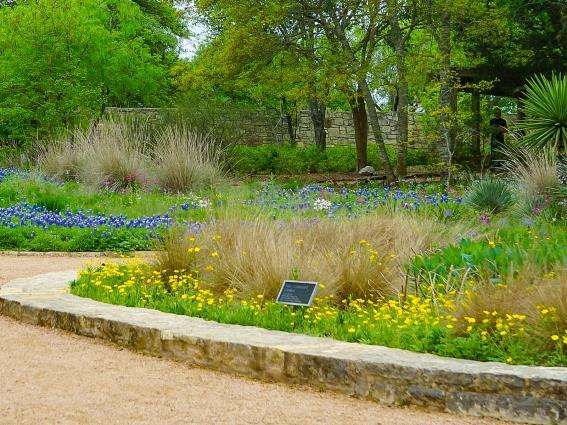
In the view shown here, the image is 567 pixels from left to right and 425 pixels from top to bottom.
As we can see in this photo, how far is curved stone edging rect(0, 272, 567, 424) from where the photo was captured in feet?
12.5

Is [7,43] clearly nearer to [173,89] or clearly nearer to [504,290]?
[173,89]

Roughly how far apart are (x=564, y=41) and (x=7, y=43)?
46.7 ft

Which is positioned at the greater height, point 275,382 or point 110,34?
point 110,34

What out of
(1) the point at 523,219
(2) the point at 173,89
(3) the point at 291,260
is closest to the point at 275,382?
(3) the point at 291,260

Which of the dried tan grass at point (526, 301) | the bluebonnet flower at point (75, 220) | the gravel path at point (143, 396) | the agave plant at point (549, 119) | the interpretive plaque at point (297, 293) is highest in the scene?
the agave plant at point (549, 119)

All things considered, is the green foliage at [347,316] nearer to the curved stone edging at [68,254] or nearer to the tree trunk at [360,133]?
the curved stone edging at [68,254]

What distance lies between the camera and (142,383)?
174 inches

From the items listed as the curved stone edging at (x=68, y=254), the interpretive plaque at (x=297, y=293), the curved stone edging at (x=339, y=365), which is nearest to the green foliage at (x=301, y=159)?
the curved stone edging at (x=68, y=254)

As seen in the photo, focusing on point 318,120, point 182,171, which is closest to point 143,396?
point 182,171

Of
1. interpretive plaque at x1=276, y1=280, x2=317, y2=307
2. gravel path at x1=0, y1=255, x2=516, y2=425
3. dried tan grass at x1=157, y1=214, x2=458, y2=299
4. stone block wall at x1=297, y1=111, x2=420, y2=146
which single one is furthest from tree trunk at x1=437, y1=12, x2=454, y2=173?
gravel path at x1=0, y1=255, x2=516, y2=425

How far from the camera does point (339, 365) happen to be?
4203 millimetres

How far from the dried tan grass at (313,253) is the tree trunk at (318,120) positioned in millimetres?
18931

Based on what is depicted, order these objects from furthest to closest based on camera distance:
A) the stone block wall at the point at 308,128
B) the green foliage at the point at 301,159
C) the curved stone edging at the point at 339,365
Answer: the stone block wall at the point at 308,128 < the green foliage at the point at 301,159 < the curved stone edging at the point at 339,365

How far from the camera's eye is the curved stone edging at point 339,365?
3.80 metres
